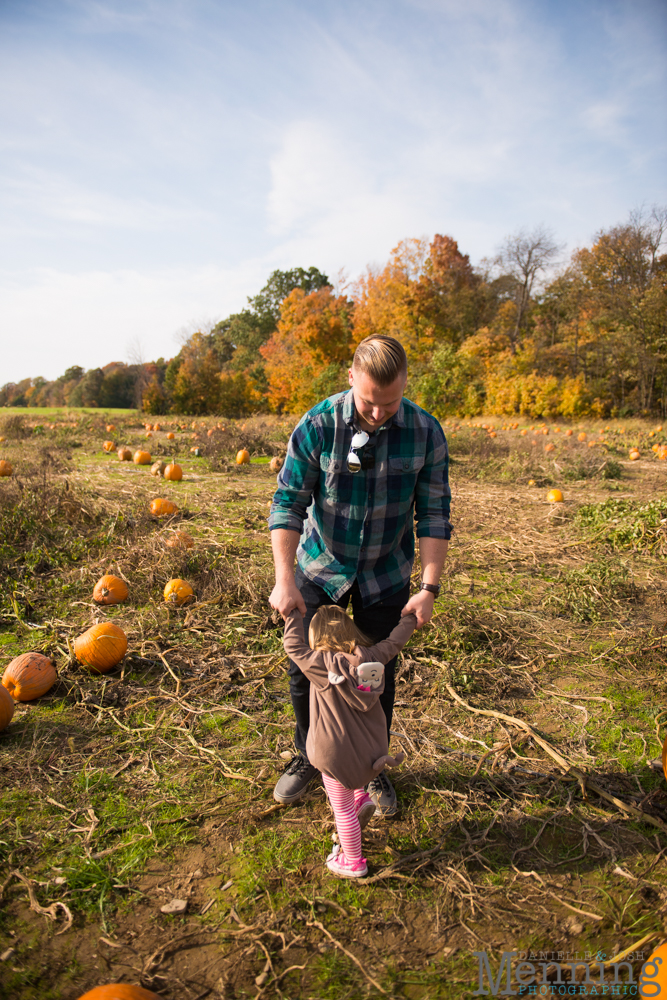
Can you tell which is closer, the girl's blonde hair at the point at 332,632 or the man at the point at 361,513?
the girl's blonde hair at the point at 332,632

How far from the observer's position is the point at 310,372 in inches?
1154

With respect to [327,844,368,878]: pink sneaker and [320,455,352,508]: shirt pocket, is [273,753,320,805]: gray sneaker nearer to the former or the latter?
[327,844,368,878]: pink sneaker

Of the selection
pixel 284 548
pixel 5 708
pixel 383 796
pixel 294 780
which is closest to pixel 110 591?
pixel 5 708

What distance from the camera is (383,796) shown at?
243 centimetres

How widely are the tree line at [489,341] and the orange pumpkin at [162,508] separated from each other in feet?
50.9

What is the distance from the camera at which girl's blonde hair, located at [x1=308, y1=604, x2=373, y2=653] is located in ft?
6.30

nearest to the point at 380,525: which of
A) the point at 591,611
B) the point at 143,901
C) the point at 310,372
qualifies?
the point at 143,901

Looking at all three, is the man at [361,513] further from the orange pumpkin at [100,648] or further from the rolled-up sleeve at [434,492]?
the orange pumpkin at [100,648]

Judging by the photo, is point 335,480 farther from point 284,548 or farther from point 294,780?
point 294,780

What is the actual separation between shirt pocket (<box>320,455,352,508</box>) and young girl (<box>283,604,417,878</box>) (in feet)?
1.53

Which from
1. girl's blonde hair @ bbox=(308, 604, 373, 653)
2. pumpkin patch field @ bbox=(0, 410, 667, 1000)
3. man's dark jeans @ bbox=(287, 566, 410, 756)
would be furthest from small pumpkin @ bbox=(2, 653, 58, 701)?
girl's blonde hair @ bbox=(308, 604, 373, 653)

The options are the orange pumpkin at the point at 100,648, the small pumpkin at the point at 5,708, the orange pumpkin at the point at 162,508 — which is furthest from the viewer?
the orange pumpkin at the point at 162,508

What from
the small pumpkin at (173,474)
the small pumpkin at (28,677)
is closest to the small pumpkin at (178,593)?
the small pumpkin at (28,677)

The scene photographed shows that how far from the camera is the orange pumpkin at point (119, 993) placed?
4.98 feet
